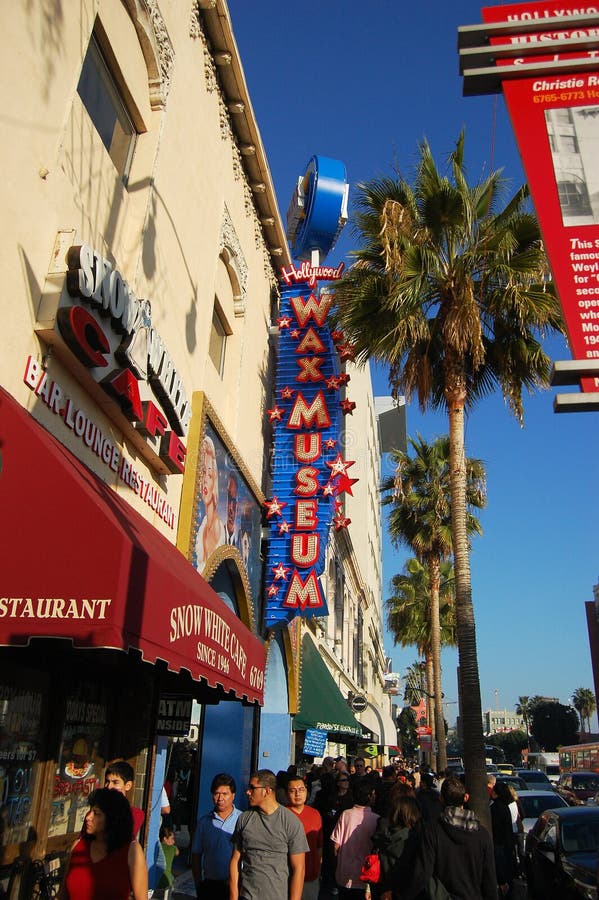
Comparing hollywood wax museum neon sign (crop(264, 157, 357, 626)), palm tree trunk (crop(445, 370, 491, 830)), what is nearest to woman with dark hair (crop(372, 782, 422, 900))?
palm tree trunk (crop(445, 370, 491, 830))

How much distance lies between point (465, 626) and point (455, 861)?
5.66 meters

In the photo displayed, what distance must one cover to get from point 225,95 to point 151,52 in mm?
4097

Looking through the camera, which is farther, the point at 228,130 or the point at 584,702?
the point at 584,702

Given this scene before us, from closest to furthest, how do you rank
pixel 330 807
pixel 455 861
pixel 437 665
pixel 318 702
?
1. pixel 455 861
2. pixel 330 807
3. pixel 318 702
4. pixel 437 665

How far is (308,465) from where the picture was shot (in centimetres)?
1494

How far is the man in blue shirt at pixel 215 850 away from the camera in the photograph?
579 cm

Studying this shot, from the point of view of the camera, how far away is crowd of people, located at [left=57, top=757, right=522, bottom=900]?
3938mm

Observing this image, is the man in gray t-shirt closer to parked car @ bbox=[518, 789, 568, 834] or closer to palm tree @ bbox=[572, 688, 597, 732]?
parked car @ bbox=[518, 789, 568, 834]

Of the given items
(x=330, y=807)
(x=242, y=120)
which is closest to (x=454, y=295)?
(x=242, y=120)

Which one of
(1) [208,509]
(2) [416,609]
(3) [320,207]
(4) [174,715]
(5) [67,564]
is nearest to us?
(5) [67,564]

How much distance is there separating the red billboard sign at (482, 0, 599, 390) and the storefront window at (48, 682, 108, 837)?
541cm

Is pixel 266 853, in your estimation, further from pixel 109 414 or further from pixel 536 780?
pixel 536 780

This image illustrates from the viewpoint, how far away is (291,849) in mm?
5219

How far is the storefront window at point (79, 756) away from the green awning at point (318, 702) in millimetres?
9050
